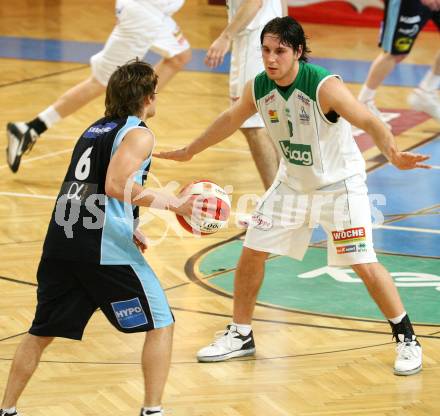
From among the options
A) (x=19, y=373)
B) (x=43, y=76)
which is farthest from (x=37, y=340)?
(x=43, y=76)

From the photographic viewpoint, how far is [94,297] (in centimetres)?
479

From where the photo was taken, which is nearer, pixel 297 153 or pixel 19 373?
pixel 19 373

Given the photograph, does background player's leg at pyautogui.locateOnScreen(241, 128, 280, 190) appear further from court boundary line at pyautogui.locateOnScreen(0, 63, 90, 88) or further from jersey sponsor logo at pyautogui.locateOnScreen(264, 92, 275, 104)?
court boundary line at pyautogui.locateOnScreen(0, 63, 90, 88)

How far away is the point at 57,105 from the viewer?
947cm

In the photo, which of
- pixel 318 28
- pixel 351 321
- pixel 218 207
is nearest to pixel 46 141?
pixel 351 321

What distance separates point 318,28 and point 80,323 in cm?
1214

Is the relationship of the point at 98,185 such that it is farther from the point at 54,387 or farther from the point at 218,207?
the point at 54,387

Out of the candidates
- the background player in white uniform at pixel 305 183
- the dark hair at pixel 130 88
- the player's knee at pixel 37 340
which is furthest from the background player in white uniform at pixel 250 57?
the player's knee at pixel 37 340

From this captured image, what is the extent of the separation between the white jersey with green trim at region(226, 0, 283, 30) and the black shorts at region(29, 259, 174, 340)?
11.4 feet

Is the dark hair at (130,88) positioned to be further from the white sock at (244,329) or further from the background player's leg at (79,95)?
the background player's leg at (79,95)

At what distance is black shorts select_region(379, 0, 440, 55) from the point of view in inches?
411

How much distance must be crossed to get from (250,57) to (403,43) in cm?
294

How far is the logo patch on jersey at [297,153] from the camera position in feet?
18.3

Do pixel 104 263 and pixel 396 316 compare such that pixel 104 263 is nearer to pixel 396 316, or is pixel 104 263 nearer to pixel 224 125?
pixel 224 125
